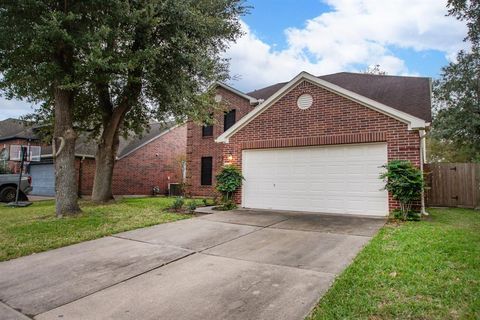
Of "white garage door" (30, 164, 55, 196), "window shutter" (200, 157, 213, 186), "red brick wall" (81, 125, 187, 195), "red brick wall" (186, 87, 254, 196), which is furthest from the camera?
"white garage door" (30, 164, 55, 196)

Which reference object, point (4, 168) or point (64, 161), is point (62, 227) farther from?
point (4, 168)

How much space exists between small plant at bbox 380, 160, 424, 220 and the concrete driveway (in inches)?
67.5

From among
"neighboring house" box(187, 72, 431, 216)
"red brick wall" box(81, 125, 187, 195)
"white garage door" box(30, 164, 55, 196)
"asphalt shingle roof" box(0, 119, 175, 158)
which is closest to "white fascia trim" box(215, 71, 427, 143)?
"neighboring house" box(187, 72, 431, 216)

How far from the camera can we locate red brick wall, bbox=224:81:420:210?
320 inches

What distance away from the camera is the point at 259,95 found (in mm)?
16750

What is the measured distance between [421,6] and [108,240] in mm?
13227

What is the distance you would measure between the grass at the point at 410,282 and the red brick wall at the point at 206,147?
1141 cm

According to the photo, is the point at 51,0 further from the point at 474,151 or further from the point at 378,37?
the point at 474,151

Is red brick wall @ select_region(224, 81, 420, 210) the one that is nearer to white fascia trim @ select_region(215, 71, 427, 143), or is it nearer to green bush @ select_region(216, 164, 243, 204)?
white fascia trim @ select_region(215, 71, 427, 143)

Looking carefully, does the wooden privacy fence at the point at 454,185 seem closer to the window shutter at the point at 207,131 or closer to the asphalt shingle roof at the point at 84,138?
the window shutter at the point at 207,131

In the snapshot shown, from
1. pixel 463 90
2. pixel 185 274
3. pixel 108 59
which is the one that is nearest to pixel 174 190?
pixel 108 59

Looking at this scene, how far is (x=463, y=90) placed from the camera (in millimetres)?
14234

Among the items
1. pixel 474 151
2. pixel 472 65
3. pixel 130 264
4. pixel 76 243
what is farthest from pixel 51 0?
pixel 474 151

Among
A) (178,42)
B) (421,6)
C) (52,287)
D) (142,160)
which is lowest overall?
(52,287)
